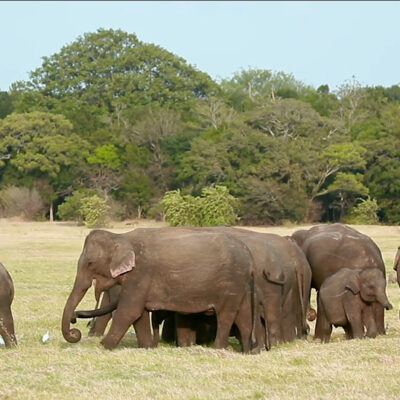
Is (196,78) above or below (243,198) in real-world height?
above

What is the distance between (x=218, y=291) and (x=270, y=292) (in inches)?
41.2

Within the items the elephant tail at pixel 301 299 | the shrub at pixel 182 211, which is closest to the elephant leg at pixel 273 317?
the elephant tail at pixel 301 299

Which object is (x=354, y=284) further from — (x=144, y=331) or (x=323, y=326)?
(x=144, y=331)

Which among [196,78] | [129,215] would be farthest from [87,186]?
[196,78]

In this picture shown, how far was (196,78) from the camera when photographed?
3174 inches

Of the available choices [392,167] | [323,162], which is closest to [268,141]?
[323,162]

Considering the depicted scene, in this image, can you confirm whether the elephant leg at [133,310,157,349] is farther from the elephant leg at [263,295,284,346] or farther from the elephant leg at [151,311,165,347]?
the elephant leg at [263,295,284,346]

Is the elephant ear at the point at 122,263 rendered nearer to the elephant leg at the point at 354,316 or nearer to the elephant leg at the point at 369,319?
the elephant leg at the point at 354,316

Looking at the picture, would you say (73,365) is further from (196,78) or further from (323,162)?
(196,78)

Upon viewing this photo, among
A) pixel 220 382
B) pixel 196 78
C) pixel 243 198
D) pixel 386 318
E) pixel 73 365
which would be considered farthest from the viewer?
pixel 196 78

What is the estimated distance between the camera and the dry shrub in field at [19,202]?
56594 millimetres

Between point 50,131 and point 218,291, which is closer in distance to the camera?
point 218,291

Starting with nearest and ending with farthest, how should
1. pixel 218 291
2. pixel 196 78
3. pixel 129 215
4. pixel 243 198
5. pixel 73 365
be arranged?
pixel 73 365 → pixel 218 291 → pixel 243 198 → pixel 129 215 → pixel 196 78

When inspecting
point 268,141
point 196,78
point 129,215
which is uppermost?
point 196,78
